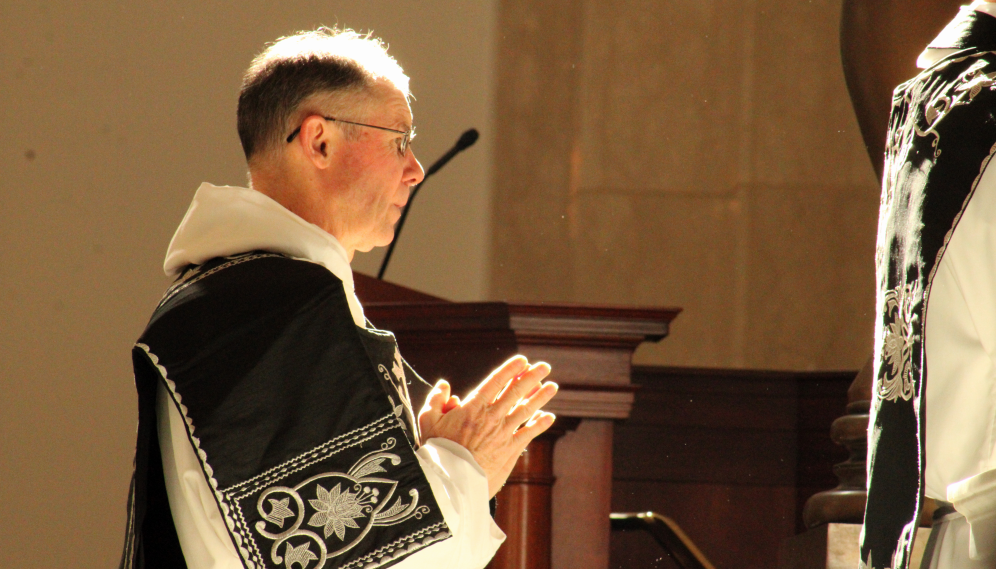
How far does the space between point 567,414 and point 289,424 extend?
1502 millimetres

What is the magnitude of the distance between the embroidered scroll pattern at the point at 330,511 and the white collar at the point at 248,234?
0.29 m

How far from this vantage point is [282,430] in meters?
1.63

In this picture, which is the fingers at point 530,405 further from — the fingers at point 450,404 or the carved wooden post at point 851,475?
the carved wooden post at point 851,475

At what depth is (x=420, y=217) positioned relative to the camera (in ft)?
20.5

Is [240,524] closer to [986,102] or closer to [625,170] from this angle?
[986,102]

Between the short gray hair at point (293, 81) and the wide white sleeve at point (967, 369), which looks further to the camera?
the short gray hair at point (293, 81)

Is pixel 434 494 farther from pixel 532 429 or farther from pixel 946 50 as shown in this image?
pixel 946 50

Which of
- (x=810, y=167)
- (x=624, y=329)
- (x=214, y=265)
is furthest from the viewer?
(x=810, y=167)

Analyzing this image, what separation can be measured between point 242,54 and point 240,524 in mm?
4541

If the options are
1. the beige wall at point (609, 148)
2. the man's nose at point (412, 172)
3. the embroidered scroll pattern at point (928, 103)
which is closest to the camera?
the embroidered scroll pattern at point (928, 103)

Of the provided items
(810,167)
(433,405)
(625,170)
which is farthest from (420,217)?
(433,405)

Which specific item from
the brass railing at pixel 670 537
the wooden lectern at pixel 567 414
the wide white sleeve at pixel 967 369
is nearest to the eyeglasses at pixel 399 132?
the wide white sleeve at pixel 967 369

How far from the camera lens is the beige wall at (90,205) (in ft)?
17.0

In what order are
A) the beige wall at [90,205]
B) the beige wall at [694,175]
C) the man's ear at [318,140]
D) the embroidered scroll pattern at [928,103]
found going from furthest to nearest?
the beige wall at [694,175] < the beige wall at [90,205] < the man's ear at [318,140] < the embroidered scroll pattern at [928,103]
